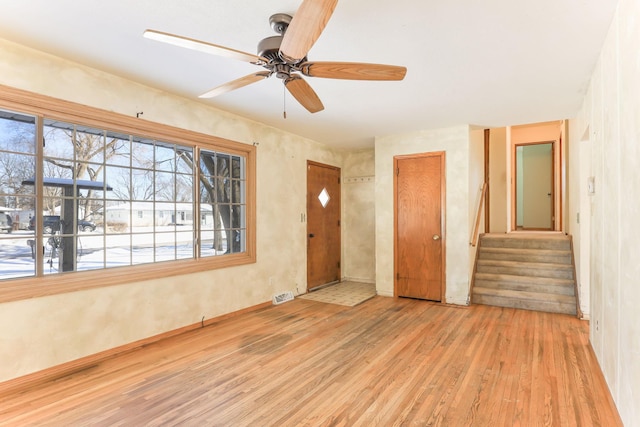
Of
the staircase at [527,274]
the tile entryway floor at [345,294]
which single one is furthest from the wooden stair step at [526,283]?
the tile entryway floor at [345,294]

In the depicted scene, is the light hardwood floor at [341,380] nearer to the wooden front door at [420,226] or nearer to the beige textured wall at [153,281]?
the beige textured wall at [153,281]

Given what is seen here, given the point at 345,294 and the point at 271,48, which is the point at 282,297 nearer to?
the point at 345,294

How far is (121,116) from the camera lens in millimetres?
3096

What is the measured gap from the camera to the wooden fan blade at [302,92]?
7.42ft

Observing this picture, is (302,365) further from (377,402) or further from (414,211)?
(414,211)

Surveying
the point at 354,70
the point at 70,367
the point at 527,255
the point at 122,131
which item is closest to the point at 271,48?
the point at 354,70

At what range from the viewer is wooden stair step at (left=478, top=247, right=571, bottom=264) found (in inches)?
193

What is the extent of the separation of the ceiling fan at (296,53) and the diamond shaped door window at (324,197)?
11.2 feet

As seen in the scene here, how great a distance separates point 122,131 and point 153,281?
151 centimetres

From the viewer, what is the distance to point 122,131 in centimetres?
316

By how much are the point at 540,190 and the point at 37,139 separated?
31.8 ft

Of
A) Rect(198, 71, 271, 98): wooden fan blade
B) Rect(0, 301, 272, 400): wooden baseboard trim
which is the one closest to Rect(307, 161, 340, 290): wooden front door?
Rect(0, 301, 272, 400): wooden baseboard trim

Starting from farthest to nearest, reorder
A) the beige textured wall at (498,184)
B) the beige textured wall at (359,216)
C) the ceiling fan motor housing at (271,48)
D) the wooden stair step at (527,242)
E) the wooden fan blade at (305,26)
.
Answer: the beige textured wall at (498,184), the beige textured wall at (359,216), the wooden stair step at (527,242), the ceiling fan motor housing at (271,48), the wooden fan blade at (305,26)

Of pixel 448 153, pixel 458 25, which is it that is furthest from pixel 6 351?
pixel 448 153
